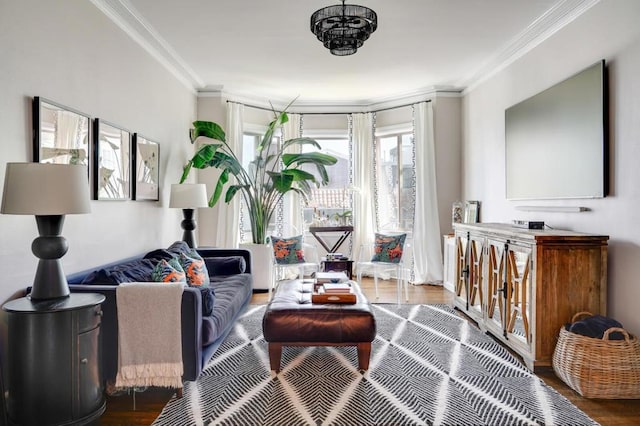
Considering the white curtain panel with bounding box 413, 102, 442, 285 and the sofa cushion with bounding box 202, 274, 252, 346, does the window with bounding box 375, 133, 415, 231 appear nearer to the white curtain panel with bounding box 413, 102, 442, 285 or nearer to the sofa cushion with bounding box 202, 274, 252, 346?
the white curtain panel with bounding box 413, 102, 442, 285

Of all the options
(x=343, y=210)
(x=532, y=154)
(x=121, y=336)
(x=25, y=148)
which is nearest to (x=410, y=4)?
(x=532, y=154)

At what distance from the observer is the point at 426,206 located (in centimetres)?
602

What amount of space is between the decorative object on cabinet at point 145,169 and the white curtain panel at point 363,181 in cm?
307

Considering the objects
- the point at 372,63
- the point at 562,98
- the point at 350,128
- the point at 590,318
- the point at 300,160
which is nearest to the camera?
the point at 590,318

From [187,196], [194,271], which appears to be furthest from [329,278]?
[187,196]

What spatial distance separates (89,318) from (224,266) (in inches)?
86.9

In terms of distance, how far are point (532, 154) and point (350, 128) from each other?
126 inches

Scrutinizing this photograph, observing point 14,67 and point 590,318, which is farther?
point 590,318

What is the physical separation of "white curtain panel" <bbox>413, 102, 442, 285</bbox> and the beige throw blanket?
4202mm

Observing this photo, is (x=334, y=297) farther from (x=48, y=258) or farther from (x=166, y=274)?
(x=48, y=258)

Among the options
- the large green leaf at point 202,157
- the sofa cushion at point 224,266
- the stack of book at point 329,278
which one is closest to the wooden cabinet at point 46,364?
the stack of book at point 329,278

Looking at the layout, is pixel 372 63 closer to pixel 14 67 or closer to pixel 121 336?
pixel 14 67

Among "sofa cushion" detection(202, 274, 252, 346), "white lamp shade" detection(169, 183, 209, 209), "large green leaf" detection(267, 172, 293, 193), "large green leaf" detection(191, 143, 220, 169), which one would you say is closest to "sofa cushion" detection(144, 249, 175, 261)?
"sofa cushion" detection(202, 274, 252, 346)

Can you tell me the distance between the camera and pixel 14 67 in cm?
237
